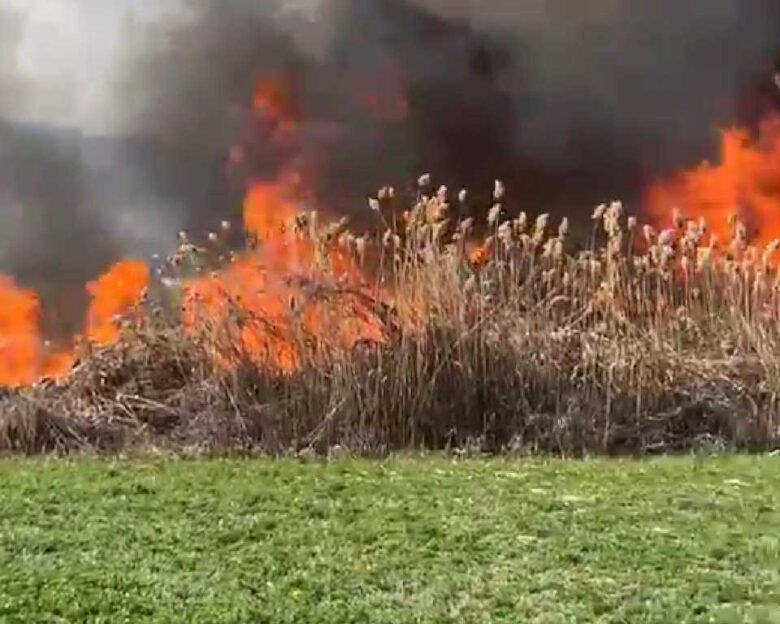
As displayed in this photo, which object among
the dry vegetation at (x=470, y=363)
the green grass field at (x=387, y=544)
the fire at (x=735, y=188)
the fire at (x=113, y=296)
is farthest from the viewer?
the fire at (x=735, y=188)

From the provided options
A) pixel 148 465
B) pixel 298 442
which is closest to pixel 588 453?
pixel 298 442

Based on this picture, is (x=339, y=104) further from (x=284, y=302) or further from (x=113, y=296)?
(x=284, y=302)

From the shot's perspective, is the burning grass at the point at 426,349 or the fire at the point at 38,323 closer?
Result: the burning grass at the point at 426,349

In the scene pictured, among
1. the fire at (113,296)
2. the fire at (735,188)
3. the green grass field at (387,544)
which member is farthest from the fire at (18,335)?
the fire at (735,188)

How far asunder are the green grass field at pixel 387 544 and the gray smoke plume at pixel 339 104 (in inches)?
95.5

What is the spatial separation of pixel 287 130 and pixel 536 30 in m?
1.11

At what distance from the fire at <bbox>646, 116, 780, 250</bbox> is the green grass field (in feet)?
7.87

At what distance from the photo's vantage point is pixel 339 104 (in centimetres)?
564

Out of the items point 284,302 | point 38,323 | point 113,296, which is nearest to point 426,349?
point 284,302

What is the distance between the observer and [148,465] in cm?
321

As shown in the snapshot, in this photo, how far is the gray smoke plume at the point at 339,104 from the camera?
17.7 feet

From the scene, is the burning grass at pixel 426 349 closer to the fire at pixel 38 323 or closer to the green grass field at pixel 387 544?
the fire at pixel 38 323

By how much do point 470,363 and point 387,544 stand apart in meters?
1.57

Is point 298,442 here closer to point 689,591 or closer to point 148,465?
point 148,465
